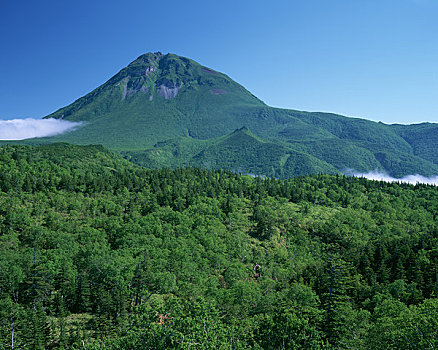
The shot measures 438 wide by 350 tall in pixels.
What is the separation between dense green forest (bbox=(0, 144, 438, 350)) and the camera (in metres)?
50.5

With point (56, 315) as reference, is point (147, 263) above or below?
above

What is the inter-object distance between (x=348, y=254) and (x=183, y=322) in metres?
91.0

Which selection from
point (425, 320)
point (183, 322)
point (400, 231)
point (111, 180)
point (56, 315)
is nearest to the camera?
point (425, 320)

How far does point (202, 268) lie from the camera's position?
4183 inches

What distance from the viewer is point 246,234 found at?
14525cm

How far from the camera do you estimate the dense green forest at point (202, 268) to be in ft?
166

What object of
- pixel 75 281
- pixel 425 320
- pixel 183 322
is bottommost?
pixel 75 281

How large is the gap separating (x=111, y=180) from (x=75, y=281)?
100257 millimetres

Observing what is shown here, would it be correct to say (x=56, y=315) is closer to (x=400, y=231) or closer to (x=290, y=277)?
(x=290, y=277)

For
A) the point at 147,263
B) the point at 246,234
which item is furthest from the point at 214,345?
the point at 246,234

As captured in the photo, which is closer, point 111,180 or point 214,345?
point 214,345

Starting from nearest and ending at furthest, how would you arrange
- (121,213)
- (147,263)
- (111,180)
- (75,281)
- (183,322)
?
1. (183,322)
2. (75,281)
3. (147,263)
4. (121,213)
5. (111,180)

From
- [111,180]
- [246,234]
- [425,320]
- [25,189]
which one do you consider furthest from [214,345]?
[111,180]

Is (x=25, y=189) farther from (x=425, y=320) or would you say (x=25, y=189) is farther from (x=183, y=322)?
(x=425, y=320)
